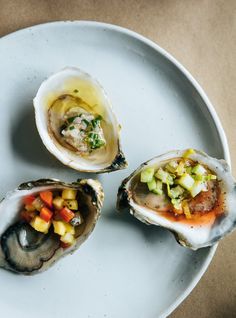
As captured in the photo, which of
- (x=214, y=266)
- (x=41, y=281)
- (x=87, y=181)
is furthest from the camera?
(x=214, y=266)

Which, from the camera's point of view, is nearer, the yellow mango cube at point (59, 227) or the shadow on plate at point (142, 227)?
the yellow mango cube at point (59, 227)

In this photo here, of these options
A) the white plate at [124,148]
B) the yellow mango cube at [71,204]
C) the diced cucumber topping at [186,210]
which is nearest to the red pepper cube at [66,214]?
the yellow mango cube at [71,204]

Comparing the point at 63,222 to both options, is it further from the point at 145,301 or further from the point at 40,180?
the point at 145,301

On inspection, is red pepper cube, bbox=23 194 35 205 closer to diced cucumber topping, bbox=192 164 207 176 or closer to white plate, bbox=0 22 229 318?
white plate, bbox=0 22 229 318

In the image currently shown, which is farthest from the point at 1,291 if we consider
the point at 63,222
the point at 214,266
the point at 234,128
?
the point at 234,128

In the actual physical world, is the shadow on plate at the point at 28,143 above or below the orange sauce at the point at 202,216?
above

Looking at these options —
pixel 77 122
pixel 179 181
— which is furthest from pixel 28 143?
pixel 179 181

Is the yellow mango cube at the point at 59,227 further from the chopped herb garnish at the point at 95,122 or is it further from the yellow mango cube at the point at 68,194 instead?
the chopped herb garnish at the point at 95,122

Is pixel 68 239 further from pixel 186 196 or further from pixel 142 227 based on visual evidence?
pixel 186 196
